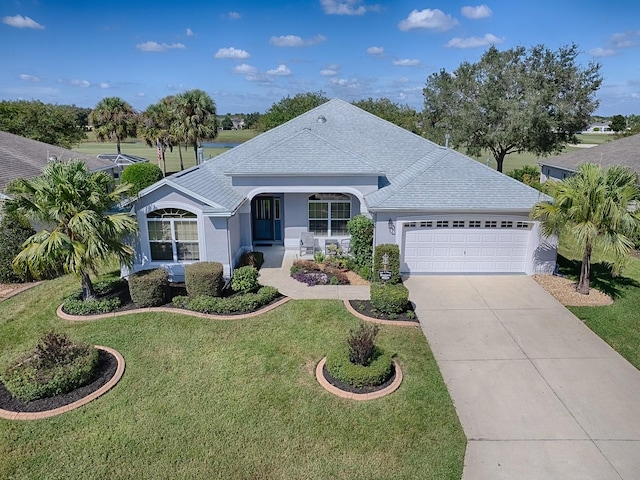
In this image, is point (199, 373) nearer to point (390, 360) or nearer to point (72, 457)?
point (72, 457)

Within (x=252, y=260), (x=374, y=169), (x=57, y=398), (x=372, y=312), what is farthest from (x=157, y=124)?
(x=57, y=398)

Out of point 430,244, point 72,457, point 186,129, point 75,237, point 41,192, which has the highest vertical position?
point 186,129

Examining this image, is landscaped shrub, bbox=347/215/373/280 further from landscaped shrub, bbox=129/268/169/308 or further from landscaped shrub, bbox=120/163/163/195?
landscaped shrub, bbox=120/163/163/195

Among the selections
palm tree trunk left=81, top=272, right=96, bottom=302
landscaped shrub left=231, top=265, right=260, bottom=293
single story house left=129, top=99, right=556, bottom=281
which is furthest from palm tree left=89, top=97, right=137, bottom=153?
landscaped shrub left=231, top=265, right=260, bottom=293

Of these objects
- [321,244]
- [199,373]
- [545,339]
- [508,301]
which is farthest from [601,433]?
[321,244]

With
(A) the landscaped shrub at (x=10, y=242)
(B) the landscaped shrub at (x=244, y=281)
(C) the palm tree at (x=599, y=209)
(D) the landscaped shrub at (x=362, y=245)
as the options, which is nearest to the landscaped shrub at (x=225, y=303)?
(B) the landscaped shrub at (x=244, y=281)

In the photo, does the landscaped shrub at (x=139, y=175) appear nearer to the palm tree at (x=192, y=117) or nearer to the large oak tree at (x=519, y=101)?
the palm tree at (x=192, y=117)

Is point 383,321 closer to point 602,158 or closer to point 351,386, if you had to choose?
point 351,386
